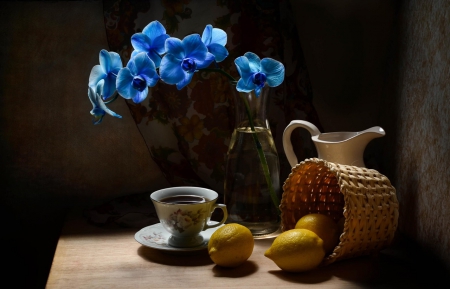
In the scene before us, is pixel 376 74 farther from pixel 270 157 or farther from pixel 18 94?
pixel 18 94

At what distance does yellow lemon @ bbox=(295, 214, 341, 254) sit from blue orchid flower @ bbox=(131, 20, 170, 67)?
1.25ft

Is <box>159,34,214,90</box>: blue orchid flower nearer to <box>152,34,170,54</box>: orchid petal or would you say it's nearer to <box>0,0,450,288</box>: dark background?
<box>152,34,170,54</box>: orchid petal

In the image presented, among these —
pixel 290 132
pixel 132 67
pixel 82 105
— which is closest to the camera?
pixel 132 67

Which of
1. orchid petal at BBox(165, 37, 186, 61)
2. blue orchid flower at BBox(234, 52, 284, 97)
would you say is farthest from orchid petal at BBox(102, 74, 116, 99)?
blue orchid flower at BBox(234, 52, 284, 97)

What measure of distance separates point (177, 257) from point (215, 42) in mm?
397

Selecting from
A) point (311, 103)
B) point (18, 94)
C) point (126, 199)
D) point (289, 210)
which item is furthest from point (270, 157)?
point (18, 94)

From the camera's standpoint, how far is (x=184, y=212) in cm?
100

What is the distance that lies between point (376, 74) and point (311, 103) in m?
0.20

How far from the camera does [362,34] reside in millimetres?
1389

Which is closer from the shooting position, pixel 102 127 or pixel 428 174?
pixel 428 174

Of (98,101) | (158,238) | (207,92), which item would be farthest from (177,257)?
(207,92)

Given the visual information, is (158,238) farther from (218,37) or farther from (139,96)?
(218,37)

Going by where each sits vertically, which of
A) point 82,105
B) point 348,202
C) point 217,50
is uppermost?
point 217,50

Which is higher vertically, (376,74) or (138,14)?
(138,14)
